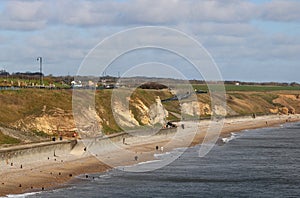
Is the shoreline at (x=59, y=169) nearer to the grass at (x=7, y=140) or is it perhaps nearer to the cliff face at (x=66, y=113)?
the grass at (x=7, y=140)

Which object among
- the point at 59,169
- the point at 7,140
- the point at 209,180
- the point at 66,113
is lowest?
the point at 209,180

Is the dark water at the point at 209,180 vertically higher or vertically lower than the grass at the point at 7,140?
lower

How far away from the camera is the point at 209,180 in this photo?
5003 centimetres

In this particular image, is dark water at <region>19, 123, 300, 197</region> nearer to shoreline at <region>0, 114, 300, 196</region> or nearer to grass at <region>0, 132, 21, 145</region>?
shoreline at <region>0, 114, 300, 196</region>

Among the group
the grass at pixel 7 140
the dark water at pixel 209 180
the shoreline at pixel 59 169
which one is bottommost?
the dark water at pixel 209 180

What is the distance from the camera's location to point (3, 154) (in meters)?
48.6

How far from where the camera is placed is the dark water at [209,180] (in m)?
43.5

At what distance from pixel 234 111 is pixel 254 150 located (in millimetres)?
102101

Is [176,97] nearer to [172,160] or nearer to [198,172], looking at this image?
[172,160]

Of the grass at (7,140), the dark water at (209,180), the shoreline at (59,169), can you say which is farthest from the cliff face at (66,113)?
the dark water at (209,180)

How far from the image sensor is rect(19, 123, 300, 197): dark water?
143 ft

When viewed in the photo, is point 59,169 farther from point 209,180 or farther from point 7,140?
point 209,180

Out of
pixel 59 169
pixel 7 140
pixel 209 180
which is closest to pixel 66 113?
pixel 7 140

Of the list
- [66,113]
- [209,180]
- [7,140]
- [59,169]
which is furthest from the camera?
[66,113]
